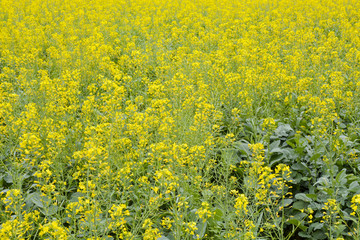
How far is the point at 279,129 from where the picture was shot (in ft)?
13.5

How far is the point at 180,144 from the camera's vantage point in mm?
3303

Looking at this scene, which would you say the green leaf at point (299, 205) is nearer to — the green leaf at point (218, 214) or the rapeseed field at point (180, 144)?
the rapeseed field at point (180, 144)

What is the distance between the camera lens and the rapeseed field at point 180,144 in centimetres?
260

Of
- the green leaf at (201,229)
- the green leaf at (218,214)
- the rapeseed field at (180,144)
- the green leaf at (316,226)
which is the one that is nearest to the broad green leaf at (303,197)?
the rapeseed field at (180,144)

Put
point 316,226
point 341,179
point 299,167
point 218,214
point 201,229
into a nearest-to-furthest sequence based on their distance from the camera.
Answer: point 201,229 → point 218,214 → point 316,226 → point 341,179 → point 299,167

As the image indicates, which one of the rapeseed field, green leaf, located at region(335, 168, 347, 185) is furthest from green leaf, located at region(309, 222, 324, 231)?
green leaf, located at region(335, 168, 347, 185)

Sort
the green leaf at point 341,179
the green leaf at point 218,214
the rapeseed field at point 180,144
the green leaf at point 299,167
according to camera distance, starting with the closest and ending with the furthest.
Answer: the rapeseed field at point 180,144 < the green leaf at point 218,214 < the green leaf at point 341,179 < the green leaf at point 299,167

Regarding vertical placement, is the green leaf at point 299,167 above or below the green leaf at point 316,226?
above

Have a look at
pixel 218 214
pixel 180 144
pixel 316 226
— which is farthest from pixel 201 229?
pixel 316 226

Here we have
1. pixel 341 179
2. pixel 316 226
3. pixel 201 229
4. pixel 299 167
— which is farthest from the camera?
Result: pixel 299 167

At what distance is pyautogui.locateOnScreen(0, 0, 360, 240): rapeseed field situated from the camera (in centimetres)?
260

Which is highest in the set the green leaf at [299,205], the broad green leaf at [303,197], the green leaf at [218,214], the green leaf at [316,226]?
the green leaf at [218,214]

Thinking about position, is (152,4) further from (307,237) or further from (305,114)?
(307,237)

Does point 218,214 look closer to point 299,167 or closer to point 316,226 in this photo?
point 316,226
